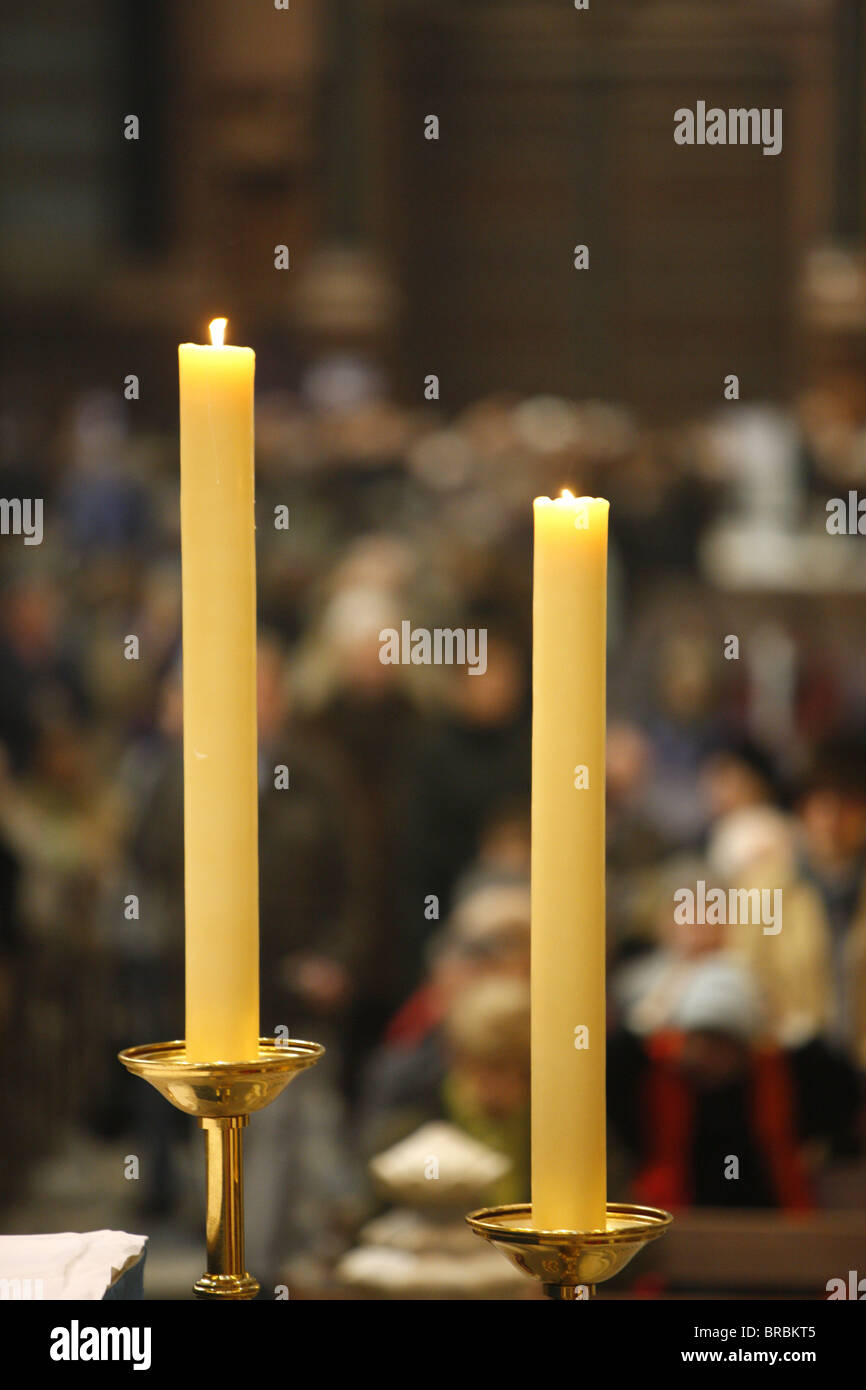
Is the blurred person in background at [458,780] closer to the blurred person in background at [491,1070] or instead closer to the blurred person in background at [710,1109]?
the blurred person in background at [710,1109]

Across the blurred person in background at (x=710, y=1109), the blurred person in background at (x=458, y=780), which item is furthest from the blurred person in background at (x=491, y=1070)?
the blurred person in background at (x=458, y=780)

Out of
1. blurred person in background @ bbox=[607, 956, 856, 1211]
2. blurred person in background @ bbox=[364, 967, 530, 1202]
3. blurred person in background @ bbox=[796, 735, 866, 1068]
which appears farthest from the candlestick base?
blurred person in background @ bbox=[796, 735, 866, 1068]

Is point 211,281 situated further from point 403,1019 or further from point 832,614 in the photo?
point 403,1019

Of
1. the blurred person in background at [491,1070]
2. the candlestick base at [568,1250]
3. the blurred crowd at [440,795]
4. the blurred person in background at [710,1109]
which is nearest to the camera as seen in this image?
the candlestick base at [568,1250]

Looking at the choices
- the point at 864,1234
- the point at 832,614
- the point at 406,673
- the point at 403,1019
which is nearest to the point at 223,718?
the point at 864,1234

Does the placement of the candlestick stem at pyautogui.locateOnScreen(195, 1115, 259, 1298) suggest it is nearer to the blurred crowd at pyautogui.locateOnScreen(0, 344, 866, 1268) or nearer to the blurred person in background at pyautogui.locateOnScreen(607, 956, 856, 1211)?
the blurred crowd at pyautogui.locateOnScreen(0, 344, 866, 1268)

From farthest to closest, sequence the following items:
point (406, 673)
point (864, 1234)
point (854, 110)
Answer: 1. point (854, 110)
2. point (406, 673)
3. point (864, 1234)

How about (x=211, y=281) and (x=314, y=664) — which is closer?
(x=314, y=664)

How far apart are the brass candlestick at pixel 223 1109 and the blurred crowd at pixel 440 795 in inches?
65.8

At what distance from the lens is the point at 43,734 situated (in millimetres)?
4613

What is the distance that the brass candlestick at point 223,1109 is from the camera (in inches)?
20.8

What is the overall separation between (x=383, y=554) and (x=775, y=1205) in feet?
7.74

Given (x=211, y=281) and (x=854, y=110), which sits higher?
(x=854, y=110)

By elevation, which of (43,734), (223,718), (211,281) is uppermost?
(211,281)
